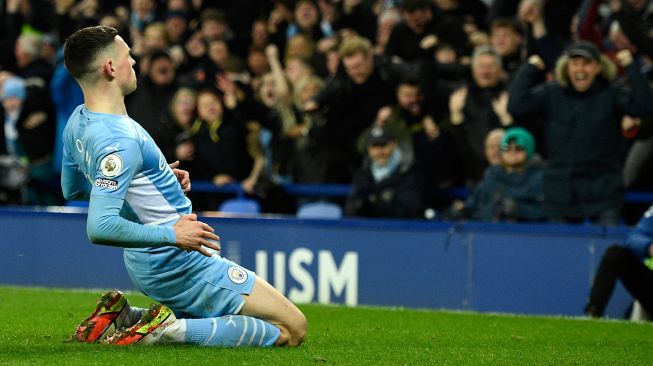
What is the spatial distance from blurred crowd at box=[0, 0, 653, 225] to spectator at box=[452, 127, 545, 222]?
1 cm

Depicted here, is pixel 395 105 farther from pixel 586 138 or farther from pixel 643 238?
pixel 643 238

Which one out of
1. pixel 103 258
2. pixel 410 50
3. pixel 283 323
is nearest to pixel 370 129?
pixel 410 50

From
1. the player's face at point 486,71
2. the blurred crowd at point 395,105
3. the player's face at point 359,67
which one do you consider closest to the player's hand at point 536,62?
the blurred crowd at point 395,105

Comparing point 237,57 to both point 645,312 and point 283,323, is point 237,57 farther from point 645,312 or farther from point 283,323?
point 283,323

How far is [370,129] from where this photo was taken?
12.6m

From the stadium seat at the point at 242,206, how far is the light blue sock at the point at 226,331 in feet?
19.9

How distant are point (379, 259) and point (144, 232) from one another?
5.51 meters

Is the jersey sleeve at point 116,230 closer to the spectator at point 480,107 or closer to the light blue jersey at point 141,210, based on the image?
the light blue jersey at point 141,210

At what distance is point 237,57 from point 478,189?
4751mm

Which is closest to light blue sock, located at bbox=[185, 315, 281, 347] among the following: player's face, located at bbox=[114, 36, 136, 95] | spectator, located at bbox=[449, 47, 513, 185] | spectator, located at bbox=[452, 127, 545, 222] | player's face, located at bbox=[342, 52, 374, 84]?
player's face, located at bbox=[114, 36, 136, 95]

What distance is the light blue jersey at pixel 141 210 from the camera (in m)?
6.30

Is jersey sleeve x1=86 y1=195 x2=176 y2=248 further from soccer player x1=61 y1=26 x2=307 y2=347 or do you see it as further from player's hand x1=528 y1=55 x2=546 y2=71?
player's hand x1=528 y1=55 x2=546 y2=71

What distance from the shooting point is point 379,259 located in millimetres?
11633

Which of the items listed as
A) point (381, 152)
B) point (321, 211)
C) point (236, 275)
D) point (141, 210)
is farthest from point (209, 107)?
point (141, 210)
